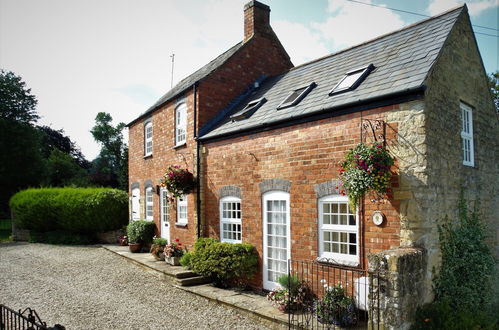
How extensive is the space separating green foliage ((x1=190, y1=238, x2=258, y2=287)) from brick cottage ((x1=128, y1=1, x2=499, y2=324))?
1.09 feet

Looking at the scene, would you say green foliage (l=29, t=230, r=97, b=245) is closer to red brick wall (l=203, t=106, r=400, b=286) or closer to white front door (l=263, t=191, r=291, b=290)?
red brick wall (l=203, t=106, r=400, b=286)

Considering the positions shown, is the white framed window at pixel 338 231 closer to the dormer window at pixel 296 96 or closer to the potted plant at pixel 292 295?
the potted plant at pixel 292 295

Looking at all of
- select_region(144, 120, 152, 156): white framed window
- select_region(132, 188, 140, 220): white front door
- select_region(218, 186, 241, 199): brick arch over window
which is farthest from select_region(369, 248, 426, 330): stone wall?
select_region(132, 188, 140, 220): white front door

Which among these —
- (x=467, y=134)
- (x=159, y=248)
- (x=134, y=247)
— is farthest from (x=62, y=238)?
(x=467, y=134)

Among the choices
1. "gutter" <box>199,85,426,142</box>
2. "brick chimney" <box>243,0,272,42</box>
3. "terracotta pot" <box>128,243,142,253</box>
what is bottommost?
"terracotta pot" <box>128,243,142,253</box>

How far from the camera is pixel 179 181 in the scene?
11.5m

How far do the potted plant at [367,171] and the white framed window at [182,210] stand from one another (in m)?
7.42

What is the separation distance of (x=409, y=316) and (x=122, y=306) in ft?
20.9

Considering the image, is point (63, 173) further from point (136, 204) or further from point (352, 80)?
point (352, 80)

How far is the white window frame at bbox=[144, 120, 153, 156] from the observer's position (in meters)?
16.1

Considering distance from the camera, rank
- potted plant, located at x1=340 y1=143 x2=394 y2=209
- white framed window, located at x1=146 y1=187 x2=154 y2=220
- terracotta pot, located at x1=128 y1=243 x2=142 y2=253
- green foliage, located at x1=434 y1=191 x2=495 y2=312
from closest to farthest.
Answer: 1. potted plant, located at x1=340 y1=143 x2=394 y2=209
2. green foliage, located at x1=434 y1=191 x2=495 y2=312
3. terracotta pot, located at x1=128 y1=243 x2=142 y2=253
4. white framed window, located at x1=146 y1=187 x2=154 y2=220

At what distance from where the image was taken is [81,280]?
11.0 metres

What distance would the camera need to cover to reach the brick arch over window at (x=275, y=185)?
860cm

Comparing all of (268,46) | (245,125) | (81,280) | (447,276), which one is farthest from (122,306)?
(268,46)
